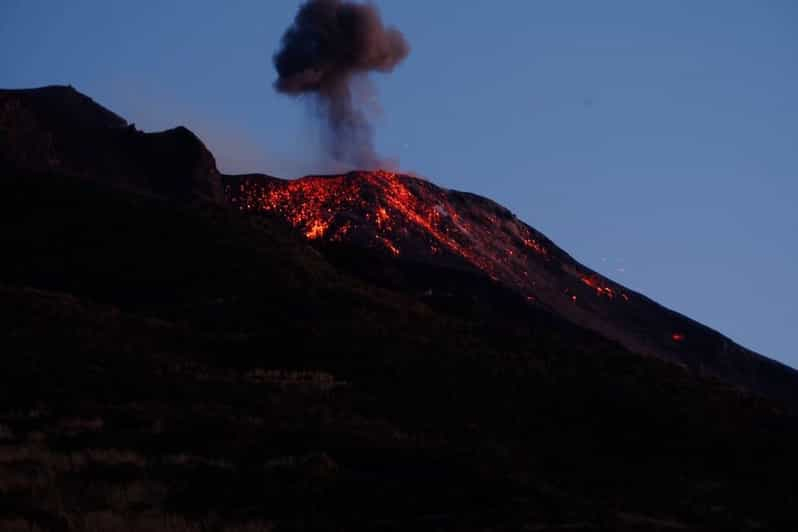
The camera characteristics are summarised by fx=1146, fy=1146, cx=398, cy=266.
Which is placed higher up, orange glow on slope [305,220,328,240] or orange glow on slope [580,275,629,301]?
orange glow on slope [580,275,629,301]

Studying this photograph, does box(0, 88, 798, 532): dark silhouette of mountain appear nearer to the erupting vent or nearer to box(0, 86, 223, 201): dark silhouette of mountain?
box(0, 86, 223, 201): dark silhouette of mountain

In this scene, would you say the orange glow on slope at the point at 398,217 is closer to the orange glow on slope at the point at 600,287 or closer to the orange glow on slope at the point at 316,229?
the orange glow on slope at the point at 316,229

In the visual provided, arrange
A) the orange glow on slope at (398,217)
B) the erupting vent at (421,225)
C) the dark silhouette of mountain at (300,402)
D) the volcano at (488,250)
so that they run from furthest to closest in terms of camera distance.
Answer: the orange glow on slope at (398,217), the erupting vent at (421,225), the volcano at (488,250), the dark silhouette of mountain at (300,402)

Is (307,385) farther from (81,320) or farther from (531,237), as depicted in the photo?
(531,237)

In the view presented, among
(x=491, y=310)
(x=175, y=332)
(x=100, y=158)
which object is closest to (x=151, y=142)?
(x=100, y=158)

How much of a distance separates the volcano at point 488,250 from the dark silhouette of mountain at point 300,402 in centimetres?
1531

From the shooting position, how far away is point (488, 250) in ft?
363

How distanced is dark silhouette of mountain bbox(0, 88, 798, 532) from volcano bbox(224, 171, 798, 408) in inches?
603

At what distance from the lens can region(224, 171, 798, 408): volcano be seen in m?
101

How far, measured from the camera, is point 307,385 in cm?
3028

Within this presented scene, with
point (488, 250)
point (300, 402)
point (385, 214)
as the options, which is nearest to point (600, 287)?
point (488, 250)

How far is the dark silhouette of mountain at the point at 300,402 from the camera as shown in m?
15.1

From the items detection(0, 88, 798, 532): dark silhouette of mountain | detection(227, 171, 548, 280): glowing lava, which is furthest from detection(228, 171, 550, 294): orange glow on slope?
detection(0, 88, 798, 532): dark silhouette of mountain

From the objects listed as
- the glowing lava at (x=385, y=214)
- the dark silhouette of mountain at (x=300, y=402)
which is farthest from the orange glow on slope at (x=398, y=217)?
the dark silhouette of mountain at (x=300, y=402)
